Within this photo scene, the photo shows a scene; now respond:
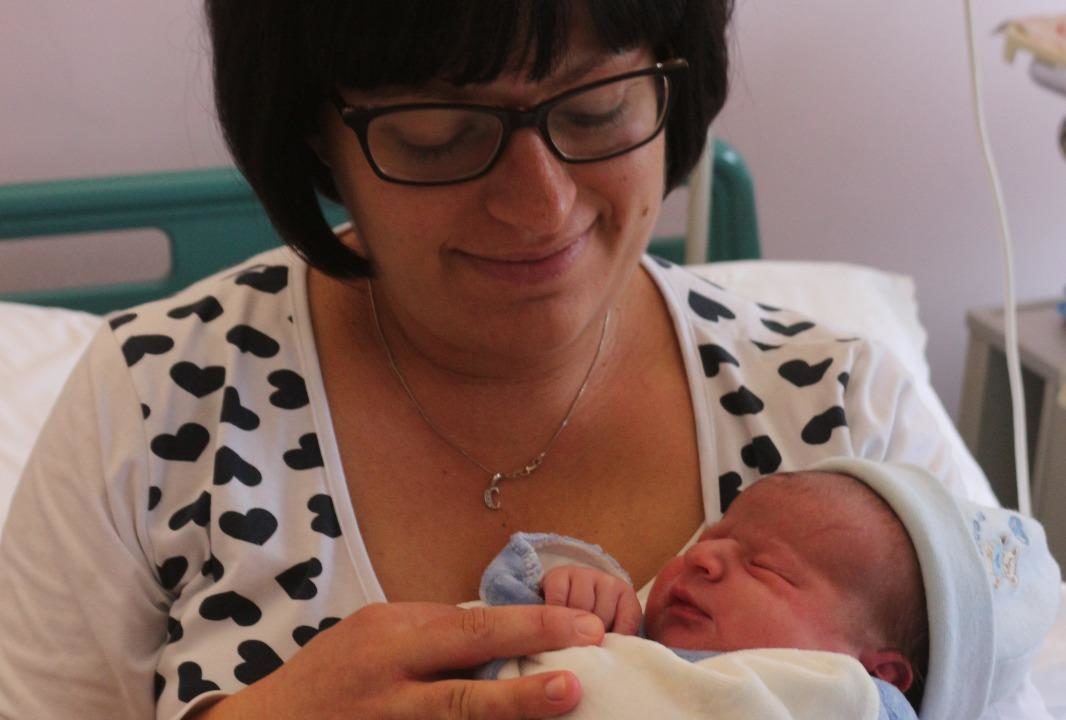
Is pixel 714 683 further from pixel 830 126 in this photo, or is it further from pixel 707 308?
pixel 830 126

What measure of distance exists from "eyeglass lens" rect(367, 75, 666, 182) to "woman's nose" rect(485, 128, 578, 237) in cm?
1

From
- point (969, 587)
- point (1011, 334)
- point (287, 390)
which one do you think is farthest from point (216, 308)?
point (1011, 334)

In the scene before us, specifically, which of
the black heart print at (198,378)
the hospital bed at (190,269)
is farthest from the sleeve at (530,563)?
the hospital bed at (190,269)

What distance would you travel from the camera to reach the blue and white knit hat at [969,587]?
1088 mm

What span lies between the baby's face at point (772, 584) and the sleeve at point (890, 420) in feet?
0.78

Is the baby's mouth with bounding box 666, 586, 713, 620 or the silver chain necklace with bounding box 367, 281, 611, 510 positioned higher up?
the silver chain necklace with bounding box 367, 281, 611, 510

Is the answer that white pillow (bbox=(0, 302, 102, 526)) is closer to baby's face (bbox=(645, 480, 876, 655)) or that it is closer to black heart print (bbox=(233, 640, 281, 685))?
black heart print (bbox=(233, 640, 281, 685))

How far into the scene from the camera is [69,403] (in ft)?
4.20

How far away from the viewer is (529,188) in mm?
1103

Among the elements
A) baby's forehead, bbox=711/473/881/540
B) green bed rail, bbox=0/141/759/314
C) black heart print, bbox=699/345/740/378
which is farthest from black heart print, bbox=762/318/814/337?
green bed rail, bbox=0/141/759/314

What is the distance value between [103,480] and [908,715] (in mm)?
774

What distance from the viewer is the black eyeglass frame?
1.08 metres

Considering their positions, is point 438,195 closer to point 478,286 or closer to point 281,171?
point 478,286

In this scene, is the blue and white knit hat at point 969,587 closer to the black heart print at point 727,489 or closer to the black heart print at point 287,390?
the black heart print at point 727,489
